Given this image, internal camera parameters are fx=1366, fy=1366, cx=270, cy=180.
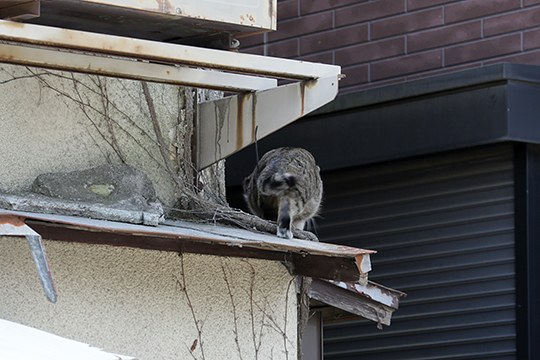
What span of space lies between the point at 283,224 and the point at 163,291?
2.78 ft

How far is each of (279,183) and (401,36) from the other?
3.37 meters

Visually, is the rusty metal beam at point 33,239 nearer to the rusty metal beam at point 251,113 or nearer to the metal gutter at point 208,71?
the metal gutter at point 208,71

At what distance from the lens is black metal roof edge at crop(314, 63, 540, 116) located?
9617 millimetres

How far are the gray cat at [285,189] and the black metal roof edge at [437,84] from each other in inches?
68.2

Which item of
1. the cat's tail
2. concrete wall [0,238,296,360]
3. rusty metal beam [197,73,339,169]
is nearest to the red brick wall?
the cat's tail

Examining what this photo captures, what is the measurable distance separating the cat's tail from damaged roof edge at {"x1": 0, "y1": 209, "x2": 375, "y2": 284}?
388 millimetres

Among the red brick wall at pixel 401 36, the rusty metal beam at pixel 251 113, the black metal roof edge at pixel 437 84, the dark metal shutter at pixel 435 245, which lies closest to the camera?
the rusty metal beam at pixel 251 113

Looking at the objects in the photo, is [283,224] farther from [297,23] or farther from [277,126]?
[297,23]

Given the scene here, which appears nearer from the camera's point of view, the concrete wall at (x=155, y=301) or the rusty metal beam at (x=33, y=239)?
the rusty metal beam at (x=33, y=239)

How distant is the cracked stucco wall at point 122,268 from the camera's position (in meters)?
6.68

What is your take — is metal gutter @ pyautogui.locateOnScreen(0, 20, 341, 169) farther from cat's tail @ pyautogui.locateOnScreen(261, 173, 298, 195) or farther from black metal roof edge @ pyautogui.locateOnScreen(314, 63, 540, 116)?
black metal roof edge @ pyautogui.locateOnScreen(314, 63, 540, 116)

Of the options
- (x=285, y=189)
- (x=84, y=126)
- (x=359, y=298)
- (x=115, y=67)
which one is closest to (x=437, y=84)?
(x=359, y=298)

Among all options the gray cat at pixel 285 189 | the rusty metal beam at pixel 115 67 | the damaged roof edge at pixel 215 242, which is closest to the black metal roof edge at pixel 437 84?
the gray cat at pixel 285 189

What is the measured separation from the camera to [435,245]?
10398mm
